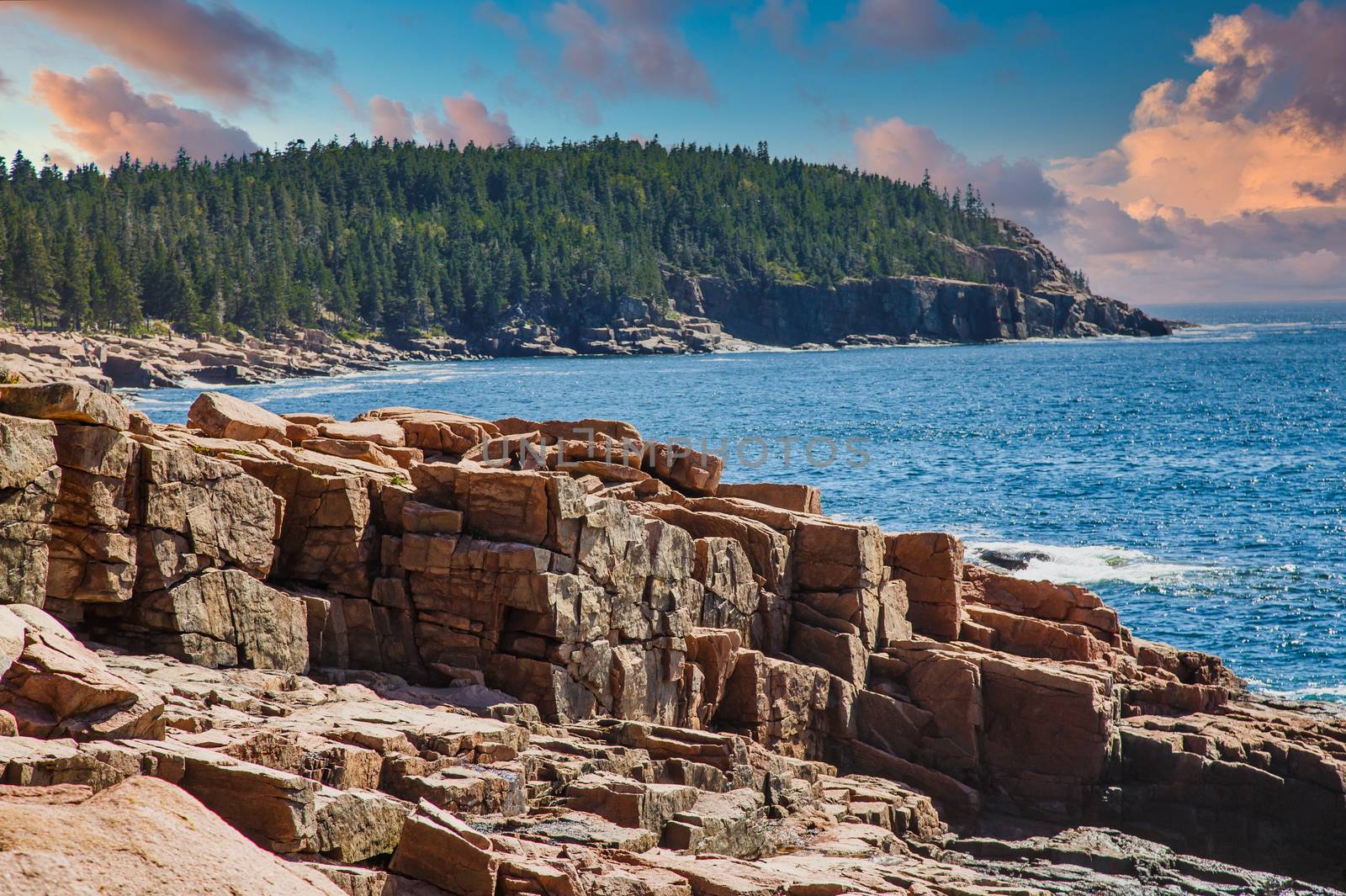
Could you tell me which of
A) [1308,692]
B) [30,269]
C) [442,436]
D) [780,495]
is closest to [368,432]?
[442,436]

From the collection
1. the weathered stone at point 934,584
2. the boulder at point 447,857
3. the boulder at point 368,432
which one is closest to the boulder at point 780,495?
the weathered stone at point 934,584

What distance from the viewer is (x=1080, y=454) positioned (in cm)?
8688

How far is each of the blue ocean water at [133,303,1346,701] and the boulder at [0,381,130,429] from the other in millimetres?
33422

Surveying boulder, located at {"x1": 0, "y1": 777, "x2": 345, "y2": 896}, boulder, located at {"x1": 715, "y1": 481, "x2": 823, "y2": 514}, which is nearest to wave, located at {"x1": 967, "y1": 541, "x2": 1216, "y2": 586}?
boulder, located at {"x1": 715, "y1": 481, "x2": 823, "y2": 514}

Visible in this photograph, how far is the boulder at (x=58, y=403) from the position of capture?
1889 centimetres

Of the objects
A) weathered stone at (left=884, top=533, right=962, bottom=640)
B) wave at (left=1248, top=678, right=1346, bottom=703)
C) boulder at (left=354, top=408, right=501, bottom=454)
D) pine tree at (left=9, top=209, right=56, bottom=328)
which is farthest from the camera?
pine tree at (left=9, top=209, right=56, bottom=328)

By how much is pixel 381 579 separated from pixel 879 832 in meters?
11.1

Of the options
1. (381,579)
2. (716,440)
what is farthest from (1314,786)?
(716,440)

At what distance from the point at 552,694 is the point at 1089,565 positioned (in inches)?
1344

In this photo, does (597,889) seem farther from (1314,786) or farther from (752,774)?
(1314,786)

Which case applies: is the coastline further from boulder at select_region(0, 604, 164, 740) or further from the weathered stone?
boulder at select_region(0, 604, 164, 740)

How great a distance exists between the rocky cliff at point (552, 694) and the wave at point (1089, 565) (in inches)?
573

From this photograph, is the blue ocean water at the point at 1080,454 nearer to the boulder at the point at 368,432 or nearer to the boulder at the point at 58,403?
the boulder at the point at 368,432

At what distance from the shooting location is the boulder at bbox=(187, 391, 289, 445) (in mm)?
27766
